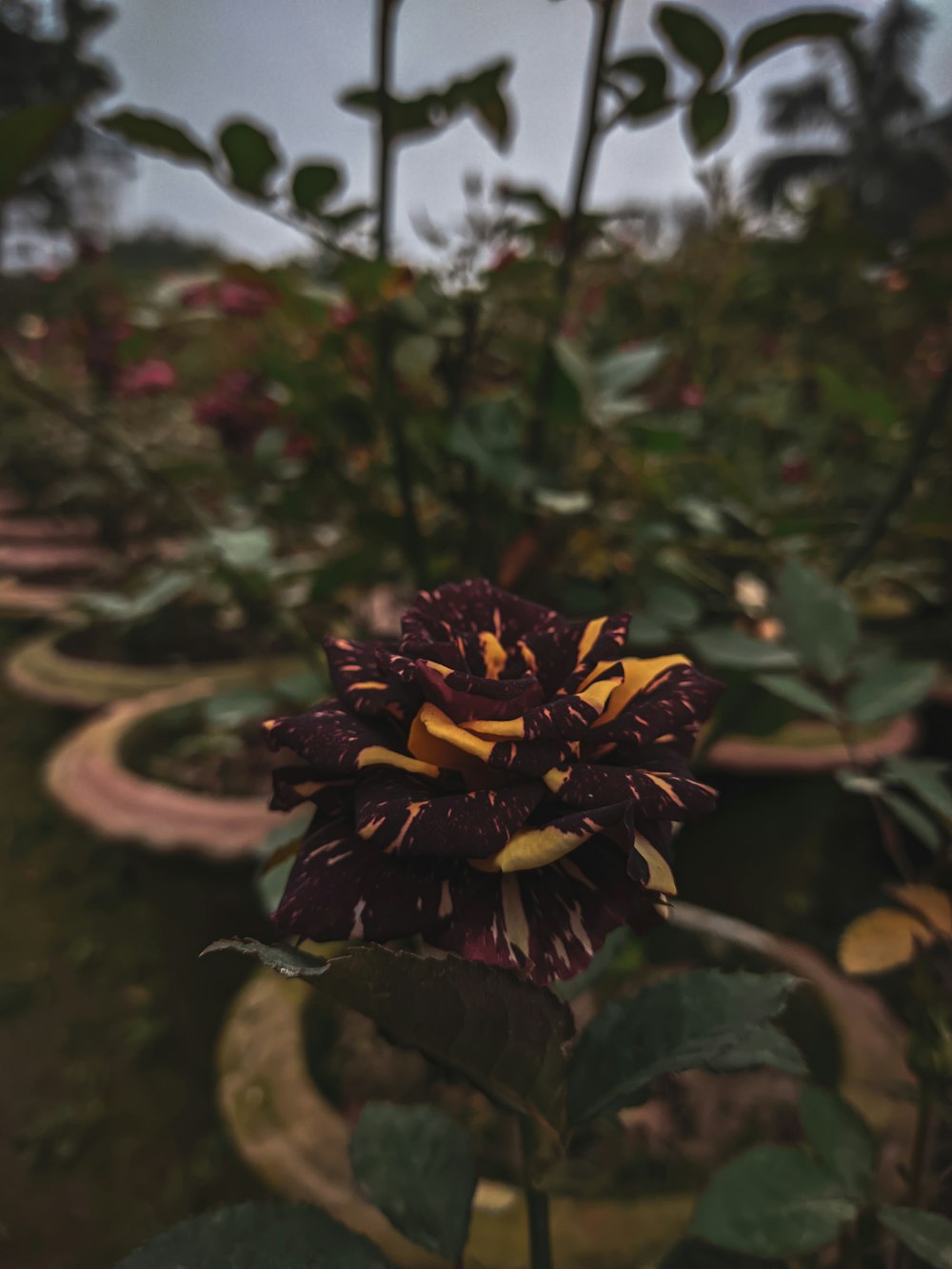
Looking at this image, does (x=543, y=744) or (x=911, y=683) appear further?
(x=911, y=683)

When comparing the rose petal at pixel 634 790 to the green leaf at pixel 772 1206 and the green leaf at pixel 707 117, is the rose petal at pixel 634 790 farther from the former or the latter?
the green leaf at pixel 707 117

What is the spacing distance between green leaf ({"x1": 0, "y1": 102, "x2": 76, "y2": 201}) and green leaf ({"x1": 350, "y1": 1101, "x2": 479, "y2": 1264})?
1.30ft

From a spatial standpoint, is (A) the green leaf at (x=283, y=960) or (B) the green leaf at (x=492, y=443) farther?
(B) the green leaf at (x=492, y=443)

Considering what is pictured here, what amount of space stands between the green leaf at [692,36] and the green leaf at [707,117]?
0.5 inches

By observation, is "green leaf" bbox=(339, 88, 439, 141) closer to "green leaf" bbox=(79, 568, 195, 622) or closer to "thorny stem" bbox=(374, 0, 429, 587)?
"thorny stem" bbox=(374, 0, 429, 587)

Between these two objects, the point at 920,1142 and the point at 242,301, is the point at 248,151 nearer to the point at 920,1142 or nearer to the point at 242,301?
the point at 242,301

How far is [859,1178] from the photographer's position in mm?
287

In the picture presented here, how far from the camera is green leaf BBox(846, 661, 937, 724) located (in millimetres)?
386

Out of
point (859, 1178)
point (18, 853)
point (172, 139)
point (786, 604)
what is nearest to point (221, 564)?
point (172, 139)

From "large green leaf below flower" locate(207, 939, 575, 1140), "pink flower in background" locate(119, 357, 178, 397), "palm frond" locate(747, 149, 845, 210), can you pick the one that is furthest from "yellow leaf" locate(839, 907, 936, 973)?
"palm frond" locate(747, 149, 845, 210)

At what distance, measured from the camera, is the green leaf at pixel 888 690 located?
39 centimetres

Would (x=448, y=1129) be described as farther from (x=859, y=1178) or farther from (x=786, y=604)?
(x=786, y=604)

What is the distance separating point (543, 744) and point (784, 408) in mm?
695

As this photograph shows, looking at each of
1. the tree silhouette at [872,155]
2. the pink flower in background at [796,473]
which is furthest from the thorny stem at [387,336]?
the tree silhouette at [872,155]
